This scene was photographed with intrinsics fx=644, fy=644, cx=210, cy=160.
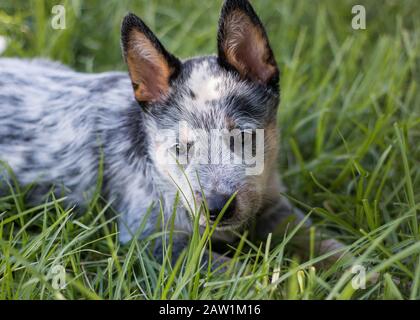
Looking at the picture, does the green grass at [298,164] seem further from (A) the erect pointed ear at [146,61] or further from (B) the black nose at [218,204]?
(A) the erect pointed ear at [146,61]

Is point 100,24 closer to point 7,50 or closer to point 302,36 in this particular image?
point 7,50

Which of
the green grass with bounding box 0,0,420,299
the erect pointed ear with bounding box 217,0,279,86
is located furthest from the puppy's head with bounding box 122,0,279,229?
the green grass with bounding box 0,0,420,299

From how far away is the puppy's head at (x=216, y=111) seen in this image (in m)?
3.54

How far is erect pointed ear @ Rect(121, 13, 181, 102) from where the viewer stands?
11.9 feet

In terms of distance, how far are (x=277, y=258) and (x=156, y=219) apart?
32.9 inches

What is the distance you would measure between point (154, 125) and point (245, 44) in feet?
2.38

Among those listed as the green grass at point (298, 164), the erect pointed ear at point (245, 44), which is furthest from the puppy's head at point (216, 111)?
the green grass at point (298, 164)

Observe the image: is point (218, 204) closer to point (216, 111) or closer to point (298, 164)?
point (216, 111)

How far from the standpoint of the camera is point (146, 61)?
3.78 m

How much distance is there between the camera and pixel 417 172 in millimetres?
4457

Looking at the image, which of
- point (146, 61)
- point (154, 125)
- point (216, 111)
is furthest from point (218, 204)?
point (146, 61)

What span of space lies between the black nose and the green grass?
15 centimetres

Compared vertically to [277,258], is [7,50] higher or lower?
higher

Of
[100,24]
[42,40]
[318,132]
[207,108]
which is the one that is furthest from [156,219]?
[100,24]
